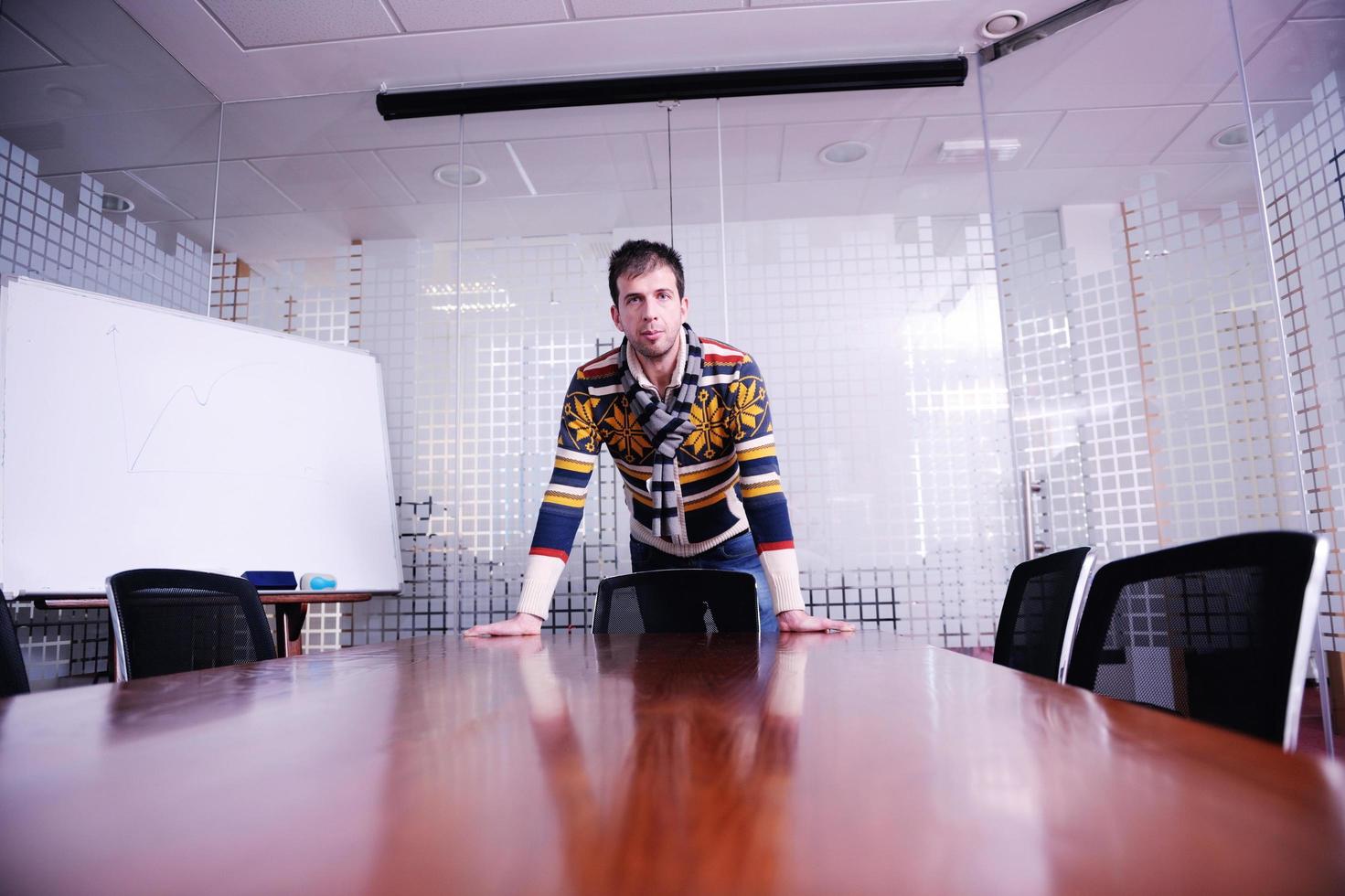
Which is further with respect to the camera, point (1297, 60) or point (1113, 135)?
point (1113, 135)

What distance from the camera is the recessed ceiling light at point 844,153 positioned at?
3.97 m

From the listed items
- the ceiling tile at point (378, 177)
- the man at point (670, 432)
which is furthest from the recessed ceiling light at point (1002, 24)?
the ceiling tile at point (378, 177)

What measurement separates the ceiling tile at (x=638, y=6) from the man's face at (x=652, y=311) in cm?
173

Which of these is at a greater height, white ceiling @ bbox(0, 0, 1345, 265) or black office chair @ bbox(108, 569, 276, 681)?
white ceiling @ bbox(0, 0, 1345, 265)

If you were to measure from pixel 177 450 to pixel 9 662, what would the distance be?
2.18m

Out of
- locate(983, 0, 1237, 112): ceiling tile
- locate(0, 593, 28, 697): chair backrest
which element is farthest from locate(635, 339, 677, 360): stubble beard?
locate(983, 0, 1237, 112): ceiling tile

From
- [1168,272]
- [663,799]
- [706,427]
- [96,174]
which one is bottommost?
[663,799]

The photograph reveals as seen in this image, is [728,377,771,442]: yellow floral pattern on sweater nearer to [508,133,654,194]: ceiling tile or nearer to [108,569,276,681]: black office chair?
[108,569,276,681]: black office chair

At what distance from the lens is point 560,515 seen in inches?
80.4

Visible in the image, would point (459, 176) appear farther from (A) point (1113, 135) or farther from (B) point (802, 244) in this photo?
(A) point (1113, 135)

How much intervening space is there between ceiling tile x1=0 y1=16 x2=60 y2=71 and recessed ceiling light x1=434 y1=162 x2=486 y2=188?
170cm

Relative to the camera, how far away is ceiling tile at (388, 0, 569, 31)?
10.4 feet

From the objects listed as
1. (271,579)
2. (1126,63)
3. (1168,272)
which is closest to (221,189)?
(271,579)

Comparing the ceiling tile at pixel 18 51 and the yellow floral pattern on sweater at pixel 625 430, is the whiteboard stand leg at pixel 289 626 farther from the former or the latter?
the ceiling tile at pixel 18 51
